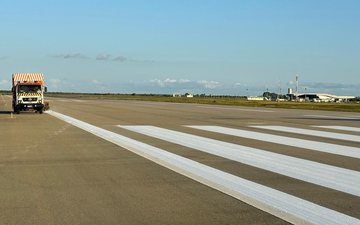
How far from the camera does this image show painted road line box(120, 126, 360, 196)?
9.76 metres

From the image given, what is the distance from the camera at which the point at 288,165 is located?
39.4ft

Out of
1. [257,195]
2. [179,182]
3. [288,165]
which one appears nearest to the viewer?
[257,195]

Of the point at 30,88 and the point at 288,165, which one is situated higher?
the point at 30,88

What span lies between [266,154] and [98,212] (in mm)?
7608

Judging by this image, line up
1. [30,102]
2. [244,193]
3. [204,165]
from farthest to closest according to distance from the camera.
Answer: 1. [30,102]
2. [204,165]
3. [244,193]

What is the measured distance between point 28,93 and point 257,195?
3428cm

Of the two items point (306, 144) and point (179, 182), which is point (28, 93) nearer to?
point (306, 144)

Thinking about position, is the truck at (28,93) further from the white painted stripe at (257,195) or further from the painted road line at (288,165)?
the white painted stripe at (257,195)

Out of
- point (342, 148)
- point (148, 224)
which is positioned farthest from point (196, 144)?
point (148, 224)

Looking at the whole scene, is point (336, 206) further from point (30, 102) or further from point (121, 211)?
point (30, 102)

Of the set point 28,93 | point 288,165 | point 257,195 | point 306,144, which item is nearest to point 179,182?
point 257,195

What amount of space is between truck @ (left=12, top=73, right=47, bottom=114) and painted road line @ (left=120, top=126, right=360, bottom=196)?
81.9 feet

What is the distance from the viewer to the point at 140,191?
348 inches

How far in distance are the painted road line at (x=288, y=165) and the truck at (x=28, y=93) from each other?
24954 mm
